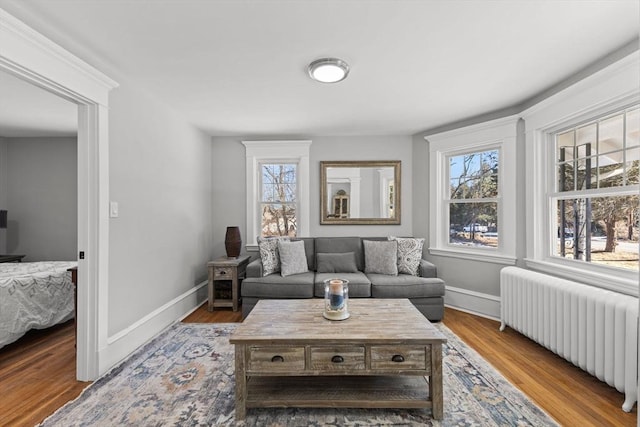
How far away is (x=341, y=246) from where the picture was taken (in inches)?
158

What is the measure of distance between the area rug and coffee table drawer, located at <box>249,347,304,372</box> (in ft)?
0.95

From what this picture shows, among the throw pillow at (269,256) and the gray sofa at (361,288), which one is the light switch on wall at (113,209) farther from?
the throw pillow at (269,256)

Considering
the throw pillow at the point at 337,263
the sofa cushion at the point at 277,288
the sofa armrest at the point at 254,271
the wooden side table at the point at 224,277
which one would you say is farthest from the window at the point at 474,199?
the wooden side table at the point at 224,277

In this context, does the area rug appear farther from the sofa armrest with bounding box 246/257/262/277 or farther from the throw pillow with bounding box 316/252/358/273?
the throw pillow with bounding box 316/252/358/273

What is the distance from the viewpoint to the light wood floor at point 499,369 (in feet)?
5.91

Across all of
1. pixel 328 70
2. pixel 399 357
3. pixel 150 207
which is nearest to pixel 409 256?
pixel 399 357

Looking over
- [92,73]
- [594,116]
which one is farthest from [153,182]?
[594,116]

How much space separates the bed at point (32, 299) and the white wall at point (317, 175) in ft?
5.70

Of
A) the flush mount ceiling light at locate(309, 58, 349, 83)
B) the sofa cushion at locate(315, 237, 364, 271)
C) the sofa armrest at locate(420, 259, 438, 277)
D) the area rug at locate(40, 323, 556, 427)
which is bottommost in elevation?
the area rug at locate(40, 323, 556, 427)

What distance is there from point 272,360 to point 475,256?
2.79 metres

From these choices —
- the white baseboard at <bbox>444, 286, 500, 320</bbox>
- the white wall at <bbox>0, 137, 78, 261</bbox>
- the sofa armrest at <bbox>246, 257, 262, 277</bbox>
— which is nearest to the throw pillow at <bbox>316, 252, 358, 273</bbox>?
the sofa armrest at <bbox>246, 257, 262, 277</bbox>

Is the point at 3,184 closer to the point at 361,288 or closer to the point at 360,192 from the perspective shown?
the point at 360,192

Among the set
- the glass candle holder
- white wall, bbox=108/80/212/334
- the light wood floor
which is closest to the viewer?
the light wood floor

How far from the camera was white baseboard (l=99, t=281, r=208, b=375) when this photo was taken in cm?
230
